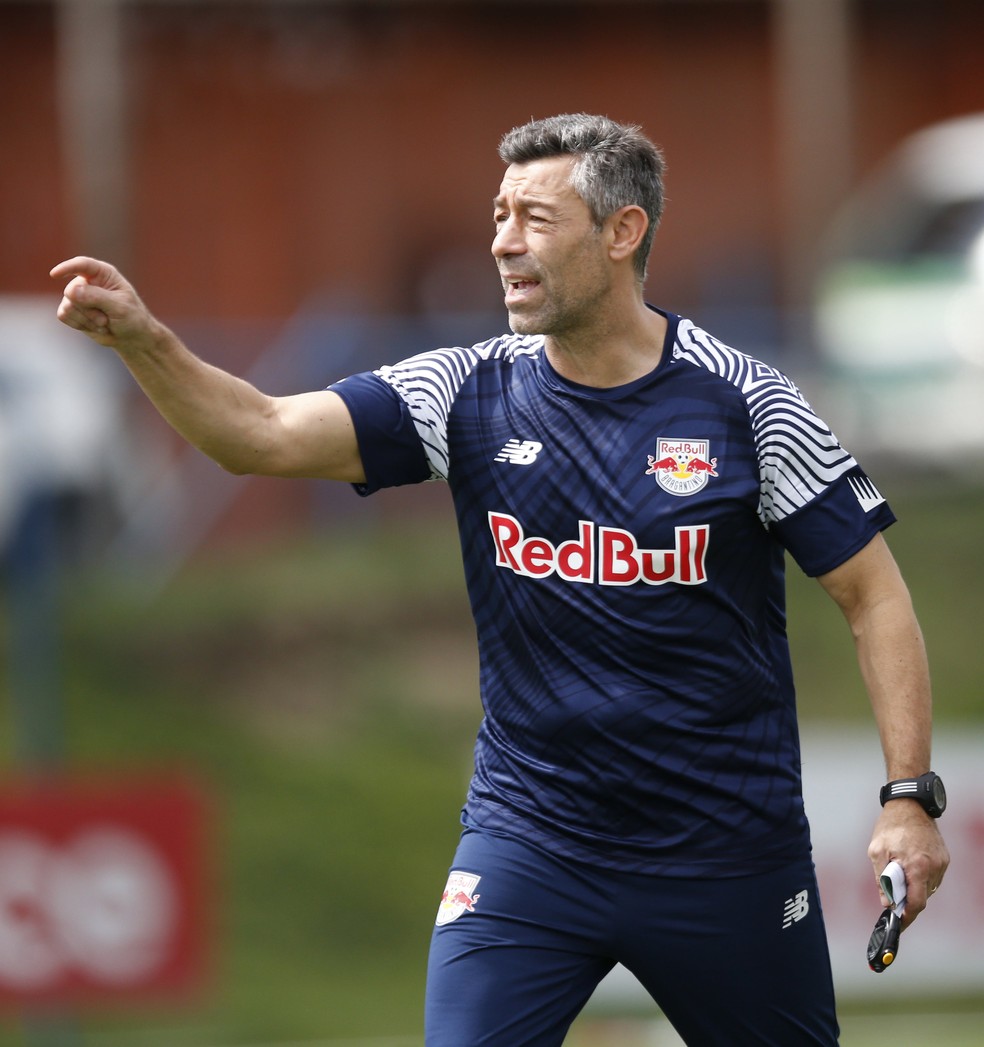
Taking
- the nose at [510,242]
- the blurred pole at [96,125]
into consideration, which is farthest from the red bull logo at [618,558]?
the blurred pole at [96,125]

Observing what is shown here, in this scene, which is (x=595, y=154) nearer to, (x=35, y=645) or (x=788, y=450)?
(x=788, y=450)

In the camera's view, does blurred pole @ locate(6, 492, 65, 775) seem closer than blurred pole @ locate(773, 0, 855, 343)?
Yes

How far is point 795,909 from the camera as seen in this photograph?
468 centimetres

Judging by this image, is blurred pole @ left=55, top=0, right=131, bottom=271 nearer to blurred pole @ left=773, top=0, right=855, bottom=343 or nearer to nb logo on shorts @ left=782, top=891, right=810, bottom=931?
blurred pole @ left=773, top=0, right=855, bottom=343

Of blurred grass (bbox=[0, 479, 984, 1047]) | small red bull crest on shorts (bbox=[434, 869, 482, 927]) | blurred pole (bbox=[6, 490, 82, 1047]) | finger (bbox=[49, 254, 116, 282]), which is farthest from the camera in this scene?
blurred grass (bbox=[0, 479, 984, 1047])

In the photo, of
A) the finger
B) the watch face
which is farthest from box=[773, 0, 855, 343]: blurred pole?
the finger

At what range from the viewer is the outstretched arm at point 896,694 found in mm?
4414

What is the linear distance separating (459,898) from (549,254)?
4.95 ft

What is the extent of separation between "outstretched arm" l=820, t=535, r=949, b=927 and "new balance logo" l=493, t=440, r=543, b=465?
73cm

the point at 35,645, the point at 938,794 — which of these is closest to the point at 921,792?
the point at 938,794

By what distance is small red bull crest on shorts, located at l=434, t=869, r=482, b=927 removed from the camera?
4609 millimetres

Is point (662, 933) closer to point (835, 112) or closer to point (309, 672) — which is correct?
point (309, 672)

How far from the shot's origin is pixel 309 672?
14180mm

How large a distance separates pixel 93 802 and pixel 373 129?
13383 millimetres
